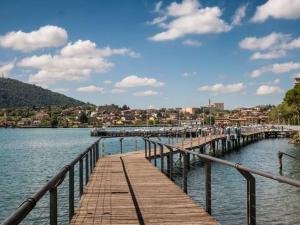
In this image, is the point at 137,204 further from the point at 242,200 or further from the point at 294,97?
the point at 294,97

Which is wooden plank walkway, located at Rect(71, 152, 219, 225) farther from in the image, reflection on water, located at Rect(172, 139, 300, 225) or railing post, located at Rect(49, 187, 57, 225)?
reflection on water, located at Rect(172, 139, 300, 225)

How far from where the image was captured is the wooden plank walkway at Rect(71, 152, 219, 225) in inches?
315

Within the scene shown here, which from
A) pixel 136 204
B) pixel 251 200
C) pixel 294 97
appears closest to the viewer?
pixel 251 200

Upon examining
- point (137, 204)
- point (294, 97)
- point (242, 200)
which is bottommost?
point (242, 200)

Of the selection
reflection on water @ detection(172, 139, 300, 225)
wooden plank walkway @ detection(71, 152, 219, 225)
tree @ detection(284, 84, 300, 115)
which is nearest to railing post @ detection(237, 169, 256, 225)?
wooden plank walkway @ detection(71, 152, 219, 225)

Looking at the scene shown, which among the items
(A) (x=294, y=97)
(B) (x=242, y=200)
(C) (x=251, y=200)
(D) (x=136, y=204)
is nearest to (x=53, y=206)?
(C) (x=251, y=200)

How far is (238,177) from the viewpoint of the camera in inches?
1049

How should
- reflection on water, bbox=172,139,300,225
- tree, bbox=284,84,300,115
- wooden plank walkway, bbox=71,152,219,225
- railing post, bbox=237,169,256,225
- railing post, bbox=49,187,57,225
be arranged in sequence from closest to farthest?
railing post, bbox=49,187,57,225 < railing post, bbox=237,169,256,225 < wooden plank walkway, bbox=71,152,219,225 < reflection on water, bbox=172,139,300,225 < tree, bbox=284,84,300,115

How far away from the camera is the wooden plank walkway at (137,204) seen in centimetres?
Answer: 800

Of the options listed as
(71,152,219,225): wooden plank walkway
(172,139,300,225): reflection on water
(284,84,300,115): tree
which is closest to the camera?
(71,152,219,225): wooden plank walkway

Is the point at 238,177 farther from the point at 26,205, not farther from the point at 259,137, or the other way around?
the point at 259,137

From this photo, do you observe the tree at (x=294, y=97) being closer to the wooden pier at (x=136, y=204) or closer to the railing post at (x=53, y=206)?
the wooden pier at (x=136, y=204)

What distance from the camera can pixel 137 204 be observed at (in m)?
9.62

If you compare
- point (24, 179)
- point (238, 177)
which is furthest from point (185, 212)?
point (24, 179)
